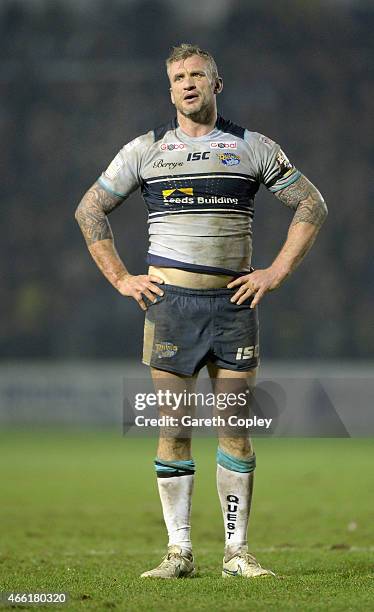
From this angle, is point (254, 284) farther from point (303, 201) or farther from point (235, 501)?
point (235, 501)

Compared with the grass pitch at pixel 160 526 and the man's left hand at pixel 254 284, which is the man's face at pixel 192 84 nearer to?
the man's left hand at pixel 254 284

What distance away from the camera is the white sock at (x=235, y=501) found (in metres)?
5.05

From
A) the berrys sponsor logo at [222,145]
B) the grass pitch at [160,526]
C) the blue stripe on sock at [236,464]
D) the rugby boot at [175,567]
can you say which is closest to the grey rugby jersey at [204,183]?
the berrys sponsor logo at [222,145]

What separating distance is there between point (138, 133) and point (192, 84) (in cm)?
1789

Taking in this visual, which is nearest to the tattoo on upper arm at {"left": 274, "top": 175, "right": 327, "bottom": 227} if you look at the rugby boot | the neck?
the neck

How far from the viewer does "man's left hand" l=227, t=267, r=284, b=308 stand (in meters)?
5.00

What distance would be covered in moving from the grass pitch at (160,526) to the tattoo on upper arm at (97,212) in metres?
1.48

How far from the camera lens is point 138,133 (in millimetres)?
22641

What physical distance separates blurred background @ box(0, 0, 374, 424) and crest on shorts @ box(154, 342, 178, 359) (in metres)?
14.3

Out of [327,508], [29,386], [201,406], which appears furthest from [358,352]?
[201,406]

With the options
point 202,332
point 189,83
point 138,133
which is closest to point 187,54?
point 189,83

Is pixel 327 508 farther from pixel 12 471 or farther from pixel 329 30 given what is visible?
pixel 329 30

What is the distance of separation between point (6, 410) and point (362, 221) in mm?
8092

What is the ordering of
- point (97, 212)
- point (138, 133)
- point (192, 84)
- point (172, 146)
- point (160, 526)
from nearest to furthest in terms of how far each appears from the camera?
1. point (192, 84)
2. point (172, 146)
3. point (97, 212)
4. point (160, 526)
5. point (138, 133)
